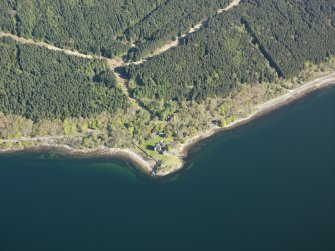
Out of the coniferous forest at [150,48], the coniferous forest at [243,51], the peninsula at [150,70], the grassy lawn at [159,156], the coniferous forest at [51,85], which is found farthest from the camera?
the coniferous forest at [243,51]

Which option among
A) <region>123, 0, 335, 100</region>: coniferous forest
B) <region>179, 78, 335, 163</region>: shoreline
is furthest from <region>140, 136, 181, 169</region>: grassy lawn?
<region>123, 0, 335, 100</region>: coniferous forest

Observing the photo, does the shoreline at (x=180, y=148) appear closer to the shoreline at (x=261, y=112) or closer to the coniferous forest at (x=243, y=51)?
the shoreline at (x=261, y=112)

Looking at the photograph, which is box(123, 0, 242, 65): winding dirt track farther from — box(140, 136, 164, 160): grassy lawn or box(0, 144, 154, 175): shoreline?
box(0, 144, 154, 175): shoreline

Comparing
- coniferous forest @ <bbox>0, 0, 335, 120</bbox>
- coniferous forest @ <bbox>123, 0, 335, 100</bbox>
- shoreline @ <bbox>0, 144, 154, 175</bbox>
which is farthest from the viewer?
coniferous forest @ <bbox>123, 0, 335, 100</bbox>

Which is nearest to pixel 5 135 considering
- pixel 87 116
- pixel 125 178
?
pixel 87 116

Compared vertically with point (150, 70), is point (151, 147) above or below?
below

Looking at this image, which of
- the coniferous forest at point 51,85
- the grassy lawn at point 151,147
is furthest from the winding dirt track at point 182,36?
the grassy lawn at point 151,147

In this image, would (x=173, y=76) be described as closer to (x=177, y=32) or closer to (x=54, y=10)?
(x=177, y=32)

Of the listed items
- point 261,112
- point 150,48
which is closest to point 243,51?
point 261,112

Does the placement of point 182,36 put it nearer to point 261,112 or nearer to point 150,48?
point 150,48

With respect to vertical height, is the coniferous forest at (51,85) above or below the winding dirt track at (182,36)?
below

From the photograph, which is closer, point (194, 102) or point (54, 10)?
point (194, 102)
